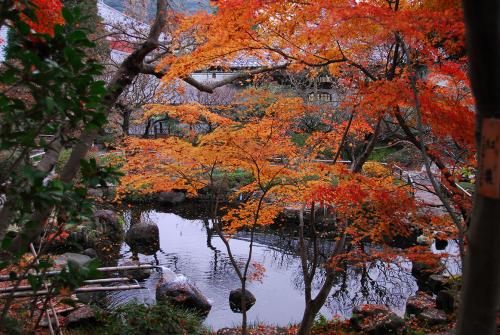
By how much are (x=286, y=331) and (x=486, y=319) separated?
725 centimetres

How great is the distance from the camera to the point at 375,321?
8.14 metres

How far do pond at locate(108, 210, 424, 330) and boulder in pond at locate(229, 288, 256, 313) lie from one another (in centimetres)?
11

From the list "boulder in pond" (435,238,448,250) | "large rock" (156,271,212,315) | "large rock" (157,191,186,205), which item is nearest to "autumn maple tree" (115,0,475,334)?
"large rock" (156,271,212,315)

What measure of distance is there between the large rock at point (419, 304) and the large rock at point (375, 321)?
1224mm

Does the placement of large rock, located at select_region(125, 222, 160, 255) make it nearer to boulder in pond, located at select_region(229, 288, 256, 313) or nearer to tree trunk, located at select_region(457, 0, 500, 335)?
boulder in pond, located at select_region(229, 288, 256, 313)

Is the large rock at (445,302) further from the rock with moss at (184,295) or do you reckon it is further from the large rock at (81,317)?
the large rock at (81,317)

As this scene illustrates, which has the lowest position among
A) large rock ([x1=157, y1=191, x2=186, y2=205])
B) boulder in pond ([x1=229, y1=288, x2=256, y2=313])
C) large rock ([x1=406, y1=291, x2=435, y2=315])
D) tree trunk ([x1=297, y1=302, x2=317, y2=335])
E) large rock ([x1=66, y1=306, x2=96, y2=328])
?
boulder in pond ([x1=229, y1=288, x2=256, y2=313])

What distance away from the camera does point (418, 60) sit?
5.16 meters

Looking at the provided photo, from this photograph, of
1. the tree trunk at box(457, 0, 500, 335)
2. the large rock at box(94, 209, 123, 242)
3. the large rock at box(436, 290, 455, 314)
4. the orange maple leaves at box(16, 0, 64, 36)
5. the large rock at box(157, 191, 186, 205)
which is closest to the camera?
the tree trunk at box(457, 0, 500, 335)

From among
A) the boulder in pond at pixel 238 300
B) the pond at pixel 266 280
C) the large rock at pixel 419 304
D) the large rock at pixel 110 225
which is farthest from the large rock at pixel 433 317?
the large rock at pixel 110 225

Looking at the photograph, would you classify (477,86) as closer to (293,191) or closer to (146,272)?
(293,191)

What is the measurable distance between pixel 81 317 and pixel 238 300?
396cm

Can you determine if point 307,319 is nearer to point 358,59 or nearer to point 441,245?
point 358,59

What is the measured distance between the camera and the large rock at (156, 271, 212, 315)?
928 centimetres
